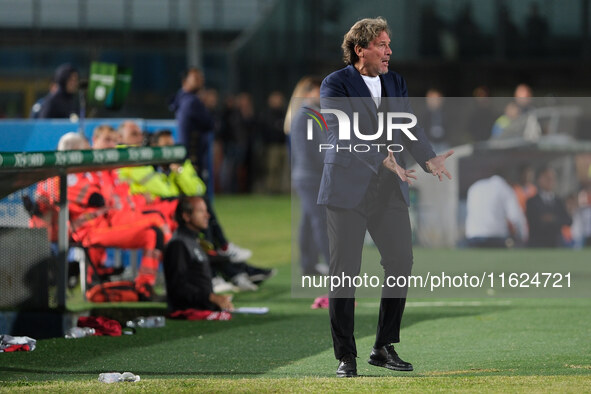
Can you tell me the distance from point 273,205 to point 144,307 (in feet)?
49.0

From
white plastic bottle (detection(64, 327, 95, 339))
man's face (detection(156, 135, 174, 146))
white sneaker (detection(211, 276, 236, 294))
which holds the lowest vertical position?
white sneaker (detection(211, 276, 236, 294))

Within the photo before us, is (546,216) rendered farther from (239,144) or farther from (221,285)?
(239,144)

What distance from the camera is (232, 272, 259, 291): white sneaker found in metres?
12.6

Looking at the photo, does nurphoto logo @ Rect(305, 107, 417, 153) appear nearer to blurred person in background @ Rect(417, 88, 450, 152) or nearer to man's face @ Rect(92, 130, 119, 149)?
man's face @ Rect(92, 130, 119, 149)

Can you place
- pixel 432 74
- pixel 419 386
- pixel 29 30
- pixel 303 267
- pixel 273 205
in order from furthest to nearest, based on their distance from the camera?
pixel 29 30, pixel 432 74, pixel 273 205, pixel 303 267, pixel 419 386

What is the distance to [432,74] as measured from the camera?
94.4ft

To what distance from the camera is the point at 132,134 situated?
13055 mm

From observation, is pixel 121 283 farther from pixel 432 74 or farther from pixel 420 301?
pixel 432 74

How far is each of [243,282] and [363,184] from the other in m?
5.28

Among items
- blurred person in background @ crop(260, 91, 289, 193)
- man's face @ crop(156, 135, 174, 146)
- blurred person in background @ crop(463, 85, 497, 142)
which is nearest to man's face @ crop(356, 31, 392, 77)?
man's face @ crop(156, 135, 174, 146)

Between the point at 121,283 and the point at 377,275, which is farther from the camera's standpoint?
the point at 121,283

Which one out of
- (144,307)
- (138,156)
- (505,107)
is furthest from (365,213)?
(505,107)

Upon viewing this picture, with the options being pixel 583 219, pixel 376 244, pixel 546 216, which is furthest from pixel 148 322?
pixel 583 219

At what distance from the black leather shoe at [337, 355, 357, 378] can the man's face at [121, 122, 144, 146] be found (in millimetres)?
5881
